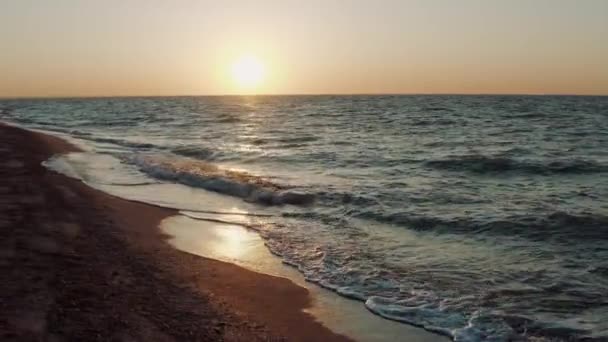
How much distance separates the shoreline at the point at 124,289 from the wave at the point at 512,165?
12636 mm

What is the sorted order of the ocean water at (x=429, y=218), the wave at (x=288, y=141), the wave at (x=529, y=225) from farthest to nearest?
the wave at (x=288, y=141) < the wave at (x=529, y=225) < the ocean water at (x=429, y=218)

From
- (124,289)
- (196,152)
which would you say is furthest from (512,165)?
(124,289)

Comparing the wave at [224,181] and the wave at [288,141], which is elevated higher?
the wave at [288,141]

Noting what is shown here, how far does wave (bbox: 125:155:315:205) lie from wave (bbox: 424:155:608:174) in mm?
7358

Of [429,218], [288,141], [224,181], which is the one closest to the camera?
[429,218]

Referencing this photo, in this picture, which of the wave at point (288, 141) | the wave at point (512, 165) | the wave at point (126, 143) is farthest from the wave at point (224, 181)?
the wave at point (288, 141)

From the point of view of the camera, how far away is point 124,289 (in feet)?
22.1

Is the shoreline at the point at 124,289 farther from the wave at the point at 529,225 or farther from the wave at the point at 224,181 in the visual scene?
the wave at the point at 529,225

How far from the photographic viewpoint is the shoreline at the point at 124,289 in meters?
5.64

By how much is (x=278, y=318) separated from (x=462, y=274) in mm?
3026

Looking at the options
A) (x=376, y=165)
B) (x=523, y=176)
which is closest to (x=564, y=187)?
(x=523, y=176)

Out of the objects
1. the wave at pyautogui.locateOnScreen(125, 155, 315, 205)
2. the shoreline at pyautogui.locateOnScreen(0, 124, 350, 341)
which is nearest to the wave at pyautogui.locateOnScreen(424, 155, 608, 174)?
the wave at pyautogui.locateOnScreen(125, 155, 315, 205)

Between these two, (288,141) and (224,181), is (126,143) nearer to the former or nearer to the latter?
(288,141)

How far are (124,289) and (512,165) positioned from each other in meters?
16.6
